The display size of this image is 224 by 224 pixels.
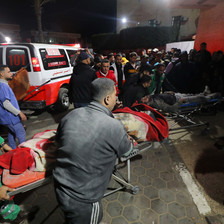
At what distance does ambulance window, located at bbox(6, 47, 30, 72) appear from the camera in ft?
16.1

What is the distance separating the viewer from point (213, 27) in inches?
321

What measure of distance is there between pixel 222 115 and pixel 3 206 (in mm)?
7007

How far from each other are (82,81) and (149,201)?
292 centimetres

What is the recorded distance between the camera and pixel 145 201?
8.73 feet

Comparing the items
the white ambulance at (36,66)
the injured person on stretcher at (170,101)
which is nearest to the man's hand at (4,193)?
the injured person on stretcher at (170,101)

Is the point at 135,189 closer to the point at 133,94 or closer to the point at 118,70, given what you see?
the point at 133,94

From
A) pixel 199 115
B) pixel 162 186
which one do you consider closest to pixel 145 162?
pixel 162 186

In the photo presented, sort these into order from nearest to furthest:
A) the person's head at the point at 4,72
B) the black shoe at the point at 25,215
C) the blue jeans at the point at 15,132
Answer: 1. the black shoe at the point at 25,215
2. the person's head at the point at 4,72
3. the blue jeans at the point at 15,132

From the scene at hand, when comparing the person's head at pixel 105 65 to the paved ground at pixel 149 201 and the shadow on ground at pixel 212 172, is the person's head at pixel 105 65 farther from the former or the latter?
the shadow on ground at pixel 212 172

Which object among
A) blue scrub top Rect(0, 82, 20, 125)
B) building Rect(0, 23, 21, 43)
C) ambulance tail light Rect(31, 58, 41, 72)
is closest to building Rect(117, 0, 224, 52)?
ambulance tail light Rect(31, 58, 41, 72)

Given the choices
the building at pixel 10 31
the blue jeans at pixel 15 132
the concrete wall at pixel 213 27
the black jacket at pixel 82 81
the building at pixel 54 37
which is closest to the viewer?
the blue jeans at pixel 15 132

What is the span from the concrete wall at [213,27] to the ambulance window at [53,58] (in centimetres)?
743

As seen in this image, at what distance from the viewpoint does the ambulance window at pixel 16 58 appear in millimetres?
4919

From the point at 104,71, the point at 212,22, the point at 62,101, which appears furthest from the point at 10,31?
the point at 212,22
